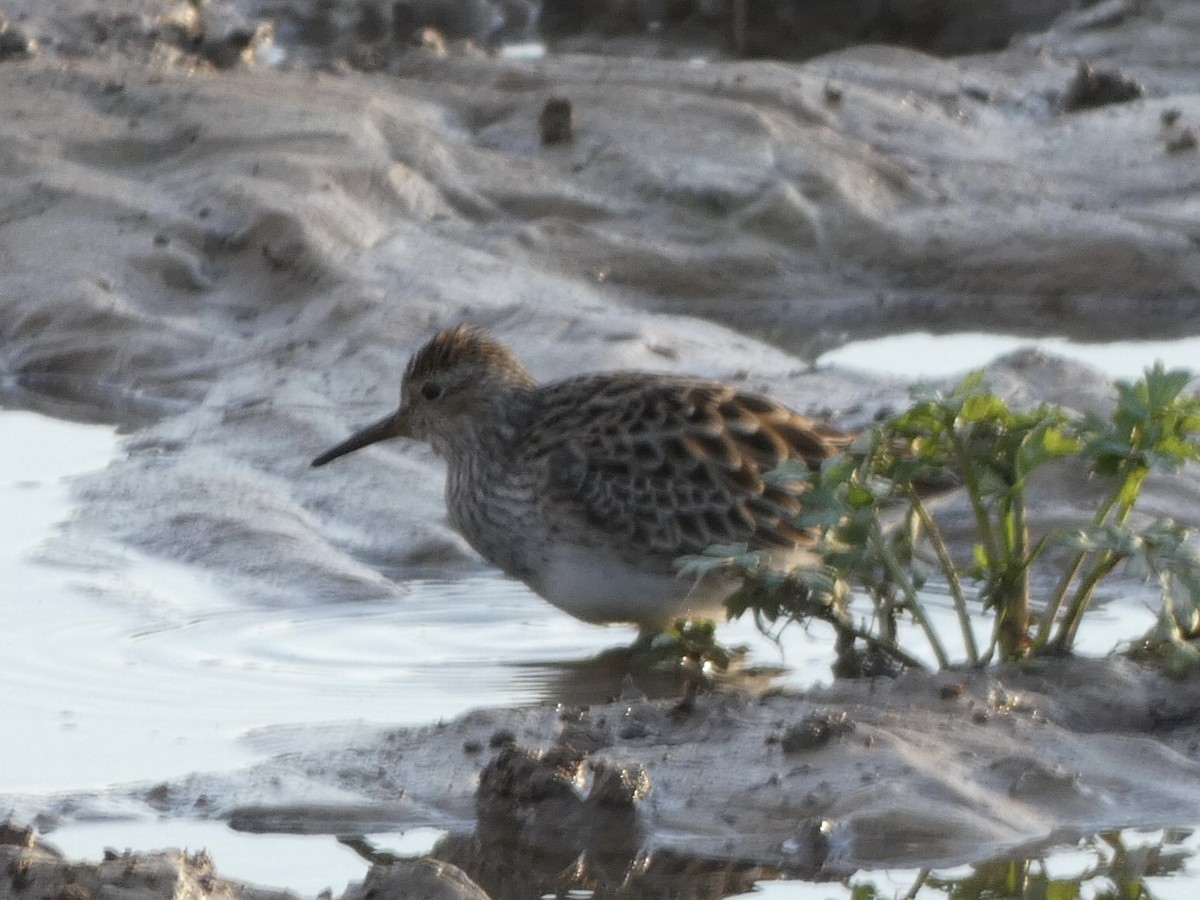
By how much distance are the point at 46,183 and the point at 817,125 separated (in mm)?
4008

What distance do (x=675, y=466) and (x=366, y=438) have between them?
1.35 m

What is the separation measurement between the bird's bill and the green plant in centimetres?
198

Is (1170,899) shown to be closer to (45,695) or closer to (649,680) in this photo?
(649,680)

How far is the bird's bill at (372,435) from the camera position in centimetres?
761

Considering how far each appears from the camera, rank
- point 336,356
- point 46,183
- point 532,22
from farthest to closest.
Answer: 1. point 532,22
2. point 46,183
3. point 336,356

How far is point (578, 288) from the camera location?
10031 mm

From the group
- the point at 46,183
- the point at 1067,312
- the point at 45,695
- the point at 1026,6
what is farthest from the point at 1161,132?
the point at 45,695

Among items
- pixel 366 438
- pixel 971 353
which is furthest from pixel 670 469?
pixel 971 353

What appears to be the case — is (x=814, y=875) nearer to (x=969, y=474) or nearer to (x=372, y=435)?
(x=969, y=474)

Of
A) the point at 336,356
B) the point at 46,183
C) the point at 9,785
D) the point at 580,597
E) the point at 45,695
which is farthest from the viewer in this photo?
the point at 46,183

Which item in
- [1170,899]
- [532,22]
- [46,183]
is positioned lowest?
[1170,899]

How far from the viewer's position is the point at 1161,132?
12.0m

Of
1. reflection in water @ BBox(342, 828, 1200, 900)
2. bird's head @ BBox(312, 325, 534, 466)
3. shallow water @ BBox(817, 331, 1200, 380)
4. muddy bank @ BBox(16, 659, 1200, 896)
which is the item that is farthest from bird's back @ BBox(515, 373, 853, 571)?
shallow water @ BBox(817, 331, 1200, 380)

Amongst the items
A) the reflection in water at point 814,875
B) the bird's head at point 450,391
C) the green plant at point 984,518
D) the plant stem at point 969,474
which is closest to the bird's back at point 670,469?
the bird's head at point 450,391
